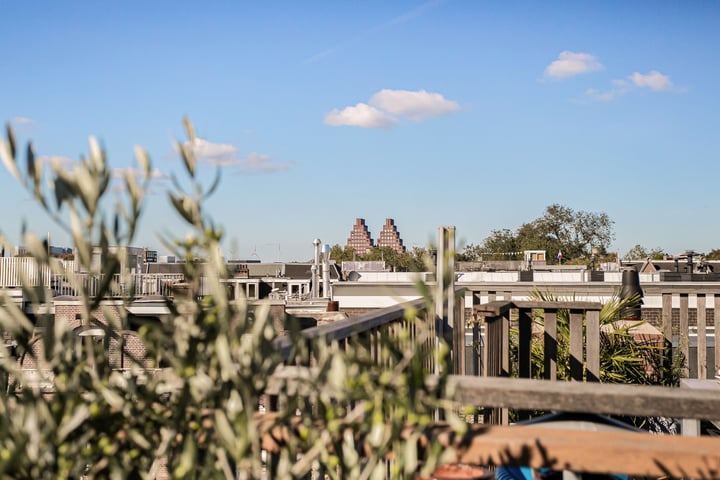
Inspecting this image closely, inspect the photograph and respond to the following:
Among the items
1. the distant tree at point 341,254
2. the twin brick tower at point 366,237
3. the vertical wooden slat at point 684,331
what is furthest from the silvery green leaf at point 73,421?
the twin brick tower at point 366,237

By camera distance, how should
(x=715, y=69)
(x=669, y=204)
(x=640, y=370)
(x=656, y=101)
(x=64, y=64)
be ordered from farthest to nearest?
(x=669, y=204) < (x=656, y=101) < (x=715, y=69) < (x=64, y=64) < (x=640, y=370)

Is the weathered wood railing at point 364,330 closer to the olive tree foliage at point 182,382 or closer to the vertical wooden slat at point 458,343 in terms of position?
the olive tree foliage at point 182,382

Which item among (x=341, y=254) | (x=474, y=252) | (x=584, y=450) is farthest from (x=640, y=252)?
(x=584, y=450)

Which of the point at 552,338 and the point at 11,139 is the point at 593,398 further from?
the point at 552,338

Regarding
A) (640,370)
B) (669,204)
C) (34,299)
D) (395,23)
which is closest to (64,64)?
(395,23)

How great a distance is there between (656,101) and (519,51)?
11164 millimetres

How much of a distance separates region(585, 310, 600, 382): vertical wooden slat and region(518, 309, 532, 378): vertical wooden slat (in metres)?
0.43

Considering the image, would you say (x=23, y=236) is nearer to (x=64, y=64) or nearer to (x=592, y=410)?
(x=592, y=410)

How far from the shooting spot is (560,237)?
64.2m

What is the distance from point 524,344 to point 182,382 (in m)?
3.78

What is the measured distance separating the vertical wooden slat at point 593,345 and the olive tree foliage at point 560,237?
2321 inches

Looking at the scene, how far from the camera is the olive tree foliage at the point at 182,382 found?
1.07 m

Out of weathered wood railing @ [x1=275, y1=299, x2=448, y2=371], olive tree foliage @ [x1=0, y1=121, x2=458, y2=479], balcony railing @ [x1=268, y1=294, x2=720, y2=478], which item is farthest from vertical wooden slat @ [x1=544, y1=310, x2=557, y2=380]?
olive tree foliage @ [x1=0, y1=121, x2=458, y2=479]

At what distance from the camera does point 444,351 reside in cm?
100
